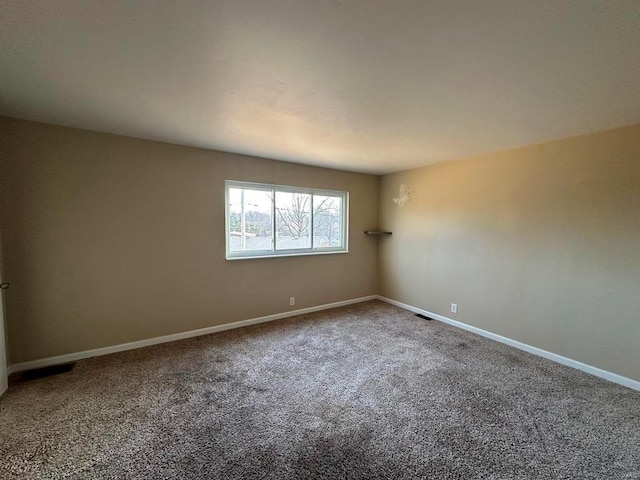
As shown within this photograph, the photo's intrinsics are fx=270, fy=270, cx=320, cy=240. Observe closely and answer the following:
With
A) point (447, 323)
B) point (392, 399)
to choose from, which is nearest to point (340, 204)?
point (447, 323)

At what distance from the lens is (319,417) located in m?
1.96

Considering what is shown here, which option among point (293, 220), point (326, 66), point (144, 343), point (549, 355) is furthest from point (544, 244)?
point (144, 343)

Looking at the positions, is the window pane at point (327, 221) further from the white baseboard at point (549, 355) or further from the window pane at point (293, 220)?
the white baseboard at point (549, 355)

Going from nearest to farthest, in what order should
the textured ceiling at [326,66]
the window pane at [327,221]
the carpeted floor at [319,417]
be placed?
1. the textured ceiling at [326,66]
2. the carpeted floor at [319,417]
3. the window pane at [327,221]

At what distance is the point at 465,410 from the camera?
2.06 meters

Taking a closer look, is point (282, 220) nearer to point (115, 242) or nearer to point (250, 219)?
point (250, 219)

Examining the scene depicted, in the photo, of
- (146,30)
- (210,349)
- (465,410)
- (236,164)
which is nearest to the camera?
(146,30)

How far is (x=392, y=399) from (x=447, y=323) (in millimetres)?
2113

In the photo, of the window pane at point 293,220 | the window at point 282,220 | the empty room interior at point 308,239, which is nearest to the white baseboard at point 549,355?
the empty room interior at point 308,239

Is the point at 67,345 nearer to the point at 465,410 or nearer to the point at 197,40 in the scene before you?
the point at 197,40

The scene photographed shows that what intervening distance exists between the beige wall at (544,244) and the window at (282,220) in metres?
1.36

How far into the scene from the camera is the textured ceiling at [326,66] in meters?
1.20

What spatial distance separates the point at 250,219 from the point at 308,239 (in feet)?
3.35

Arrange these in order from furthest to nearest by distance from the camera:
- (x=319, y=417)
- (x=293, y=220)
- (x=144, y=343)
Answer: (x=293, y=220) → (x=144, y=343) → (x=319, y=417)
